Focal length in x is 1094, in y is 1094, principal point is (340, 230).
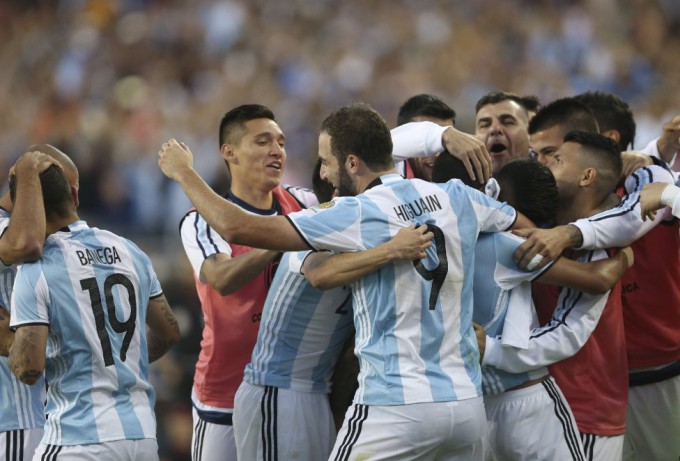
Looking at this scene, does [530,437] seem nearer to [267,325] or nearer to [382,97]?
[267,325]

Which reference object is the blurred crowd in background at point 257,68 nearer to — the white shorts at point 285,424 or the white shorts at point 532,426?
the white shorts at point 285,424

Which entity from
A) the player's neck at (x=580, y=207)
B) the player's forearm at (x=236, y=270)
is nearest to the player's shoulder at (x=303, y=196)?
the player's forearm at (x=236, y=270)

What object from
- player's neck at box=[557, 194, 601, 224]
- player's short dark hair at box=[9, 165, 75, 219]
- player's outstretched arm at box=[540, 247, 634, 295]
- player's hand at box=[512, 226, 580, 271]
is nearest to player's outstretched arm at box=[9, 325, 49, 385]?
player's short dark hair at box=[9, 165, 75, 219]

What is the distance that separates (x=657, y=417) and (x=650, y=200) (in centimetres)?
159

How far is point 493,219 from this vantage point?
5.35 metres

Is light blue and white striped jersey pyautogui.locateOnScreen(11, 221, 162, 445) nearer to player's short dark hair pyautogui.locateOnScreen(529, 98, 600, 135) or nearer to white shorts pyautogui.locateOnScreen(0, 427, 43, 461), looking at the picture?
white shorts pyautogui.locateOnScreen(0, 427, 43, 461)

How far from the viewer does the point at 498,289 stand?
5441 mm

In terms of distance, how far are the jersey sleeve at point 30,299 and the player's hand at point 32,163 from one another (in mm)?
478

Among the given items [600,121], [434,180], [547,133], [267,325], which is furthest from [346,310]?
[600,121]

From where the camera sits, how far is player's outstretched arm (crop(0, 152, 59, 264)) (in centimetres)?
518

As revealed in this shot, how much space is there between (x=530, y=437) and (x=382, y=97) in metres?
9.33

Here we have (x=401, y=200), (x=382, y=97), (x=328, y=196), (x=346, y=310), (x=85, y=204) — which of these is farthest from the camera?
(x=382, y=97)

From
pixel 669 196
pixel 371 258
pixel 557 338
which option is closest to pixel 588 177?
pixel 669 196

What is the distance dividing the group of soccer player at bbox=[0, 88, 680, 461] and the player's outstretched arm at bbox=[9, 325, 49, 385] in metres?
0.01
